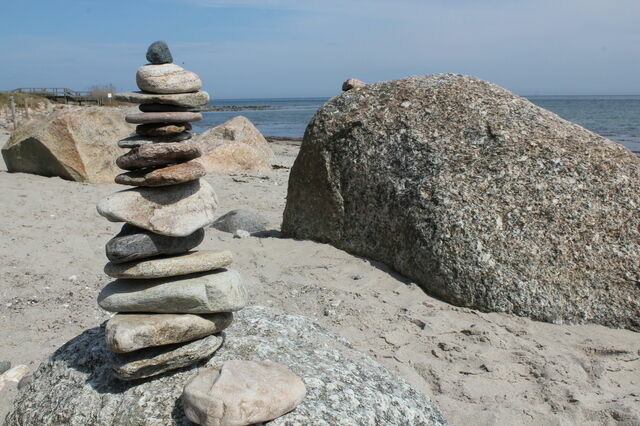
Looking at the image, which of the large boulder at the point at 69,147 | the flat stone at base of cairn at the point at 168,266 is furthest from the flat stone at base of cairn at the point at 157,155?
the large boulder at the point at 69,147

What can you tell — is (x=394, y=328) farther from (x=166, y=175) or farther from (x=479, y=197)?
(x=166, y=175)

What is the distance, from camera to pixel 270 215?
9508 millimetres

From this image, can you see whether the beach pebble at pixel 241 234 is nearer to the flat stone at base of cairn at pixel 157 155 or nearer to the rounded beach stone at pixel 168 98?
the rounded beach stone at pixel 168 98

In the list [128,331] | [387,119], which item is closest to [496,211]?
[387,119]

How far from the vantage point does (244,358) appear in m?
3.52

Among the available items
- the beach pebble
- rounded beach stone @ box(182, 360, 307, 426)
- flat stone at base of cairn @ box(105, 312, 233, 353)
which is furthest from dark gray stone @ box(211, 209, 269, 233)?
rounded beach stone @ box(182, 360, 307, 426)

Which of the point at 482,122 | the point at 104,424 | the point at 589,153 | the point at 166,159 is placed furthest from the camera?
the point at 482,122

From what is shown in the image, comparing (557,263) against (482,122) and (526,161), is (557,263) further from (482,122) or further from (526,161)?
(482,122)

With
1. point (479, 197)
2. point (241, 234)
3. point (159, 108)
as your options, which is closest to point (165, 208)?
point (159, 108)

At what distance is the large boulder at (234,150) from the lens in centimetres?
1417

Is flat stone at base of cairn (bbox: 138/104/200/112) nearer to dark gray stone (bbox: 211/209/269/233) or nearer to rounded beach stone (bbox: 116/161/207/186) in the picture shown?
rounded beach stone (bbox: 116/161/207/186)

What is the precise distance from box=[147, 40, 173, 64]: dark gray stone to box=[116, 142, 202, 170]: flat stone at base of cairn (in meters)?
0.54

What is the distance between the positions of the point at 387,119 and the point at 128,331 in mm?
4309

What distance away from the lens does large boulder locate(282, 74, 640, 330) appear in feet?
17.7
